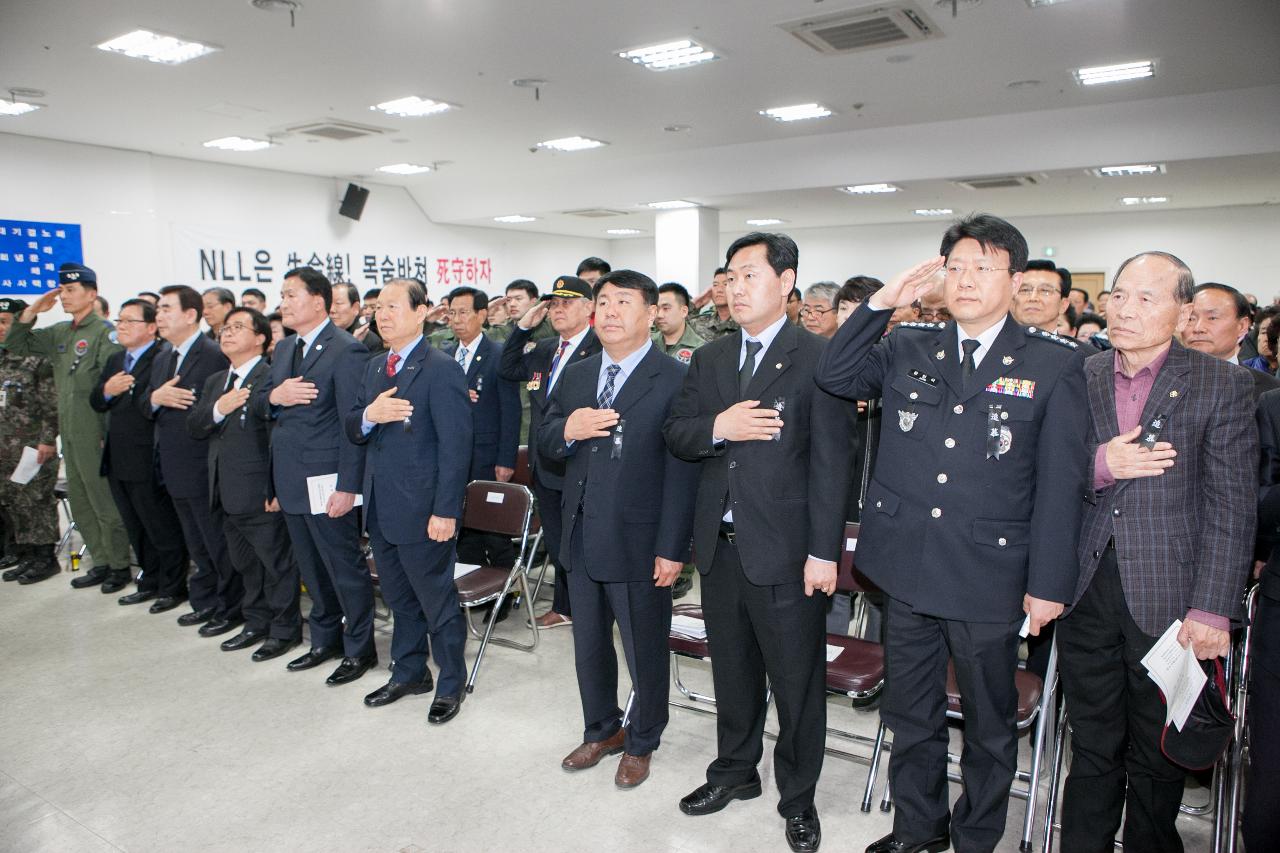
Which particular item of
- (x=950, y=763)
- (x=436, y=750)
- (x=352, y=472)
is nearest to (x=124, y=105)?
(x=352, y=472)

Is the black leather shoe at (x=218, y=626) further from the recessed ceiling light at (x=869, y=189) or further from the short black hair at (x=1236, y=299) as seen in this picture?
the recessed ceiling light at (x=869, y=189)

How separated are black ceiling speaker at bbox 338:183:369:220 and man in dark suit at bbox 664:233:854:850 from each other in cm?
1102

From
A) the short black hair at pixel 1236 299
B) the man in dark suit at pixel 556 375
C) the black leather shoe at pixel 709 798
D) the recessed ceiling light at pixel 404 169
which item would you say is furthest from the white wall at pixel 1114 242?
the black leather shoe at pixel 709 798

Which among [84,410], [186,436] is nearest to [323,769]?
[186,436]

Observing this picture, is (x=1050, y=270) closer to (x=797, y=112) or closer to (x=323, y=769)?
(x=323, y=769)

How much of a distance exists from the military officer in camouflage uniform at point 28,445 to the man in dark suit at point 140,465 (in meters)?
0.71

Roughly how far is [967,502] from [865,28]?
15.4 feet

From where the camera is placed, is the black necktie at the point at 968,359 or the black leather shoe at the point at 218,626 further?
the black leather shoe at the point at 218,626

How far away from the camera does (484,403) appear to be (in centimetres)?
487

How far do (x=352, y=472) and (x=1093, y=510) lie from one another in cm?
274

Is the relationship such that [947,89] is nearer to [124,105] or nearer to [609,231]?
[124,105]

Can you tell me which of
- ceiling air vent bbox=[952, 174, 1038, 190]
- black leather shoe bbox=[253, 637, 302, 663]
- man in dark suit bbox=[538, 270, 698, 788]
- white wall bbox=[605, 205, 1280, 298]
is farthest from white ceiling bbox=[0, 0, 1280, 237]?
black leather shoe bbox=[253, 637, 302, 663]

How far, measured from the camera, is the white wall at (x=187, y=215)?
9305 mm

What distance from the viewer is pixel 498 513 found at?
3967mm
